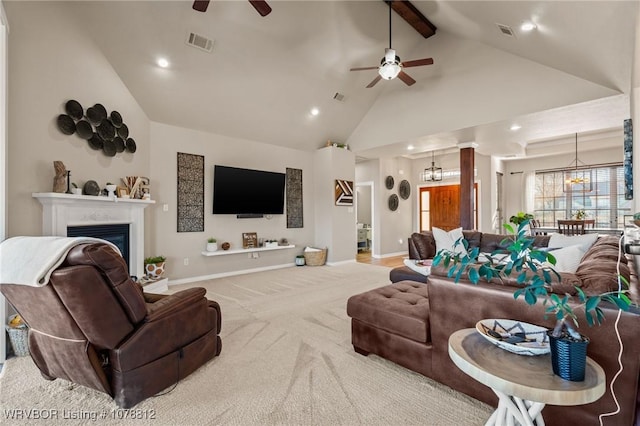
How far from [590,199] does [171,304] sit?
953 centimetres

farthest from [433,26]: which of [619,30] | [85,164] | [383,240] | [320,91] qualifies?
[85,164]

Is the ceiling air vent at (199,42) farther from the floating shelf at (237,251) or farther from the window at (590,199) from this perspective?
the window at (590,199)

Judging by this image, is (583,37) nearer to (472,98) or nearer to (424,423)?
(472,98)

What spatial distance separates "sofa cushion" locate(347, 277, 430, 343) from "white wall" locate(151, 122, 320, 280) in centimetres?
361

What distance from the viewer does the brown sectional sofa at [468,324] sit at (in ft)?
4.37

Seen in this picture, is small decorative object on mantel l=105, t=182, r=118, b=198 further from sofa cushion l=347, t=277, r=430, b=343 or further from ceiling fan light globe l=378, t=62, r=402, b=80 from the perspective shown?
ceiling fan light globe l=378, t=62, r=402, b=80

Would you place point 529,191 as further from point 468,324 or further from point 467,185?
point 468,324

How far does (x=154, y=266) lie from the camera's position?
4.35m

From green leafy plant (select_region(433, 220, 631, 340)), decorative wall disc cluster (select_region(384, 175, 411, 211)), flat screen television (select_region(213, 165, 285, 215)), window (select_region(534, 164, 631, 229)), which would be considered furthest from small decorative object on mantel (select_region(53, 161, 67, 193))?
window (select_region(534, 164, 631, 229))

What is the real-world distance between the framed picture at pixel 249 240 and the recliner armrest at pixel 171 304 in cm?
356

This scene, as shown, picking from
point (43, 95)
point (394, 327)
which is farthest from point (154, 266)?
Answer: point (394, 327)

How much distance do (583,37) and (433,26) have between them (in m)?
2.61

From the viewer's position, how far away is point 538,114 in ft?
14.4

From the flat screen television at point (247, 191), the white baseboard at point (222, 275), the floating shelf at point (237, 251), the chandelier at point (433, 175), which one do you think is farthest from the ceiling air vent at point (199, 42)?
the chandelier at point (433, 175)
